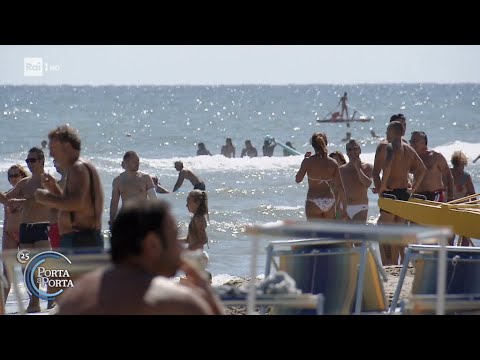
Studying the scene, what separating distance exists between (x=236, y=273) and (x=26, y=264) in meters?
4.10

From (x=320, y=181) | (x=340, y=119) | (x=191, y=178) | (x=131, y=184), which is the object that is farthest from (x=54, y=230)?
(x=340, y=119)

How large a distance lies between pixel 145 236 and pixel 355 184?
6.52m

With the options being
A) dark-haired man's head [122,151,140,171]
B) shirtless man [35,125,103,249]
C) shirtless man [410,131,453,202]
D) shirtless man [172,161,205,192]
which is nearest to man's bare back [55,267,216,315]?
shirtless man [35,125,103,249]

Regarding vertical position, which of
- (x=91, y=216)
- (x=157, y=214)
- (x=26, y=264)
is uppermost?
(x=157, y=214)

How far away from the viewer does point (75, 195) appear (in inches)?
202

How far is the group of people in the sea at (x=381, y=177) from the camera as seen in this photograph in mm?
7793

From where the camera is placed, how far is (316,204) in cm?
780

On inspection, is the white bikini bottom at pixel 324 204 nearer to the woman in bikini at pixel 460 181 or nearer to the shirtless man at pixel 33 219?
the woman in bikini at pixel 460 181

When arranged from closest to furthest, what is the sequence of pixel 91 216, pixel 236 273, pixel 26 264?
pixel 91 216, pixel 26 264, pixel 236 273

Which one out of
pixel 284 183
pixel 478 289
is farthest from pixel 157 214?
pixel 284 183

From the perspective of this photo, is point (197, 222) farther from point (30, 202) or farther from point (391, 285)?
point (391, 285)

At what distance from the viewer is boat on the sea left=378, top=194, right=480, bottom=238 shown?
650 cm

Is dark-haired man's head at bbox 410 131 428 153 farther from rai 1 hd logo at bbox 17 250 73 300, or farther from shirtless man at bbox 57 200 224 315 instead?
shirtless man at bbox 57 200 224 315
